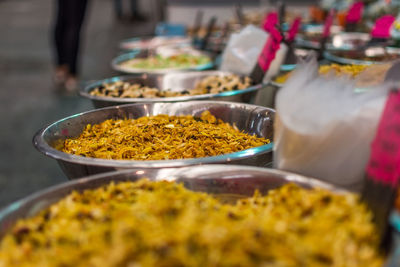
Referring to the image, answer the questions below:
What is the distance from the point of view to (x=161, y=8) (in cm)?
639

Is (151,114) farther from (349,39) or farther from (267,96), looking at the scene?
(349,39)

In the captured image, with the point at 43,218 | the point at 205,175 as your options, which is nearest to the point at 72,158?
the point at 43,218

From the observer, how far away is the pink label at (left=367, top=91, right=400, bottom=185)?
764 millimetres

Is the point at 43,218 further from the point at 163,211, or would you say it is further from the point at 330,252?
the point at 330,252

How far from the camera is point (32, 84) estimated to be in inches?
263

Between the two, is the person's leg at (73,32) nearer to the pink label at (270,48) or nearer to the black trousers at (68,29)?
the black trousers at (68,29)

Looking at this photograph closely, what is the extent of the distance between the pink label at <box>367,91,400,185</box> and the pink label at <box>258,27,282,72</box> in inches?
39.9

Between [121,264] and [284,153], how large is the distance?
48 cm

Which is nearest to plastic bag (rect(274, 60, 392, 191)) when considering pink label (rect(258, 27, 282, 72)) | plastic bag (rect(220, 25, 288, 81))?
pink label (rect(258, 27, 282, 72))

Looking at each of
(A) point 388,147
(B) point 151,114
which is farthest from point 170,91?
(A) point 388,147

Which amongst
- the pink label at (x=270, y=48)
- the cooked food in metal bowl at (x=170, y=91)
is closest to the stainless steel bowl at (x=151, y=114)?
the cooked food in metal bowl at (x=170, y=91)

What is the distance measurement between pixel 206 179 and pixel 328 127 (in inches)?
11.3

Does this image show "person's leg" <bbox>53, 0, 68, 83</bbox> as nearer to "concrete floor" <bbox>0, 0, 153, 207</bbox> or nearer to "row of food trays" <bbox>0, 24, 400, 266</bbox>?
"concrete floor" <bbox>0, 0, 153, 207</bbox>

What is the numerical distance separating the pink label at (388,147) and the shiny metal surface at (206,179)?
0.57ft
